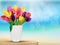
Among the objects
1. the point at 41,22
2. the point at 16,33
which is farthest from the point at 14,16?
the point at 41,22

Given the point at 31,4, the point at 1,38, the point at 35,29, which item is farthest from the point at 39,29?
the point at 1,38

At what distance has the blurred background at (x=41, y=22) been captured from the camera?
2.02 m

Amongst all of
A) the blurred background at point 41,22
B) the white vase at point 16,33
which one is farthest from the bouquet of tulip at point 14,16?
the blurred background at point 41,22

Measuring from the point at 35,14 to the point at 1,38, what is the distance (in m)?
0.57

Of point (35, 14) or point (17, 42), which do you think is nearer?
point (17, 42)

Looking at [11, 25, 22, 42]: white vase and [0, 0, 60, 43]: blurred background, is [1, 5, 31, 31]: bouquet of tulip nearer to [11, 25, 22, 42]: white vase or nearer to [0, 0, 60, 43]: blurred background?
[11, 25, 22, 42]: white vase

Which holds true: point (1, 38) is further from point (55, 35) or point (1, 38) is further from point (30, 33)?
point (55, 35)

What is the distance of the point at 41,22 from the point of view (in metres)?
2.03

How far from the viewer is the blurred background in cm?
202

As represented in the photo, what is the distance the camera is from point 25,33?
2.03 meters

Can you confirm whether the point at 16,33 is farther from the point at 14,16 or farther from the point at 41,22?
→ the point at 41,22

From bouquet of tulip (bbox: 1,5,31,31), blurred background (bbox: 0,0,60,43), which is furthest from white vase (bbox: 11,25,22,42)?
blurred background (bbox: 0,0,60,43)

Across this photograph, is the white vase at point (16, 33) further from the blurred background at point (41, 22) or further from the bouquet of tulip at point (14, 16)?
the blurred background at point (41, 22)

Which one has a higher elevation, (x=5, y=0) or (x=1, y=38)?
(x=5, y=0)
